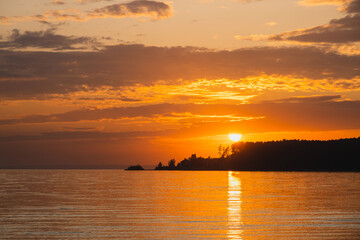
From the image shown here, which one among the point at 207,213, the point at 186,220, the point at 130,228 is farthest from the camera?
the point at 207,213

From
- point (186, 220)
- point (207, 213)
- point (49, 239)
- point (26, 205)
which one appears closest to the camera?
point (49, 239)

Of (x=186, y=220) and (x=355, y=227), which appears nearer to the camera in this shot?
(x=355, y=227)

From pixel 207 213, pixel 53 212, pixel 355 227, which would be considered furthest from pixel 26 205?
pixel 355 227

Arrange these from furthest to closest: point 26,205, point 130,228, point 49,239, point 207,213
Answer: point 26,205 → point 207,213 → point 130,228 → point 49,239

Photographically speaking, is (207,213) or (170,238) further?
(207,213)

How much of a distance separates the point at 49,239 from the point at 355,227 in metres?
23.5

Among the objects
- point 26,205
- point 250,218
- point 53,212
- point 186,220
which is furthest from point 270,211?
point 26,205

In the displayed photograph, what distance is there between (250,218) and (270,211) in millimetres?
6453

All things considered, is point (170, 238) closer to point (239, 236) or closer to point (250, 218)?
point (239, 236)

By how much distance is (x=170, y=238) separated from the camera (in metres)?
32.1

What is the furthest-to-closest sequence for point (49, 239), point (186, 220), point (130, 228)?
point (186, 220), point (130, 228), point (49, 239)

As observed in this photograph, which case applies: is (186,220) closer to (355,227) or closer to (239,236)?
(239,236)

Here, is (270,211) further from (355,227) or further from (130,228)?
(130,228)

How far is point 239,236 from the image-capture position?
3325 centimetres
